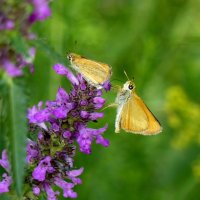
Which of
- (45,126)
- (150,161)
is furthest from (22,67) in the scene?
(150,161)

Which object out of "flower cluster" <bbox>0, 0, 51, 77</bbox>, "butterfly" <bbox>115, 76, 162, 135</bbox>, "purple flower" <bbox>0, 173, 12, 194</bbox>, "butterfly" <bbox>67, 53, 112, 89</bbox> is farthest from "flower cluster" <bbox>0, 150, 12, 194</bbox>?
"butterfly" <bbox>115, 76, 162, 135</bbox>

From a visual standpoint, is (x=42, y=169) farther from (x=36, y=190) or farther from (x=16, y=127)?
(x=16, y=127)

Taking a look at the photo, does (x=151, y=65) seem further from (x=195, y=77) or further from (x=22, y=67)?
(x=22, y=67)

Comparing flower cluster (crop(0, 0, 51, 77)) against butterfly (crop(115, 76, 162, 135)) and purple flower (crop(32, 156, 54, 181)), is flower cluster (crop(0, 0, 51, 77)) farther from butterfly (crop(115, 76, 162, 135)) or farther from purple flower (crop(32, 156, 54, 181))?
butterfly (crop(115, 76, 162, 135))

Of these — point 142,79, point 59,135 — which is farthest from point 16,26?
point 142,79

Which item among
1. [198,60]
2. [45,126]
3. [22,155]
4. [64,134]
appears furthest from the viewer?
[198,60]

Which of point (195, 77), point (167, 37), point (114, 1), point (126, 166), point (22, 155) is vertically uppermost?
point (114, 1)

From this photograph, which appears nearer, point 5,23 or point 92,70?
point 5,23
